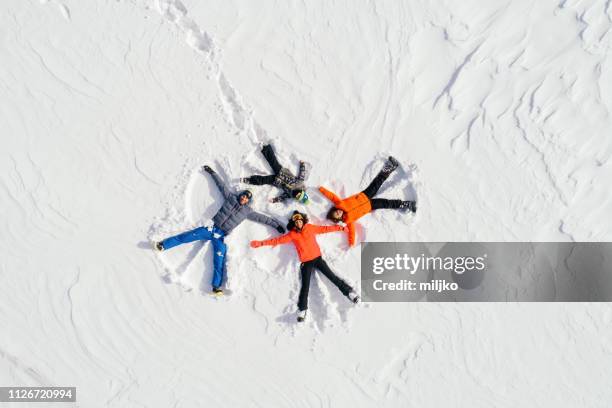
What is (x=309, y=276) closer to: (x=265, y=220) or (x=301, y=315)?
(x=301, y=315)

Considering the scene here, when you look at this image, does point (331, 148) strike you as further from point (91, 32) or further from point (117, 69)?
point (91, 32)

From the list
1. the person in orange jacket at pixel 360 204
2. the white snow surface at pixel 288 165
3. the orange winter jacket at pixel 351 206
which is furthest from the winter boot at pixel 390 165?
the orange winter jacket at pixel 351 206

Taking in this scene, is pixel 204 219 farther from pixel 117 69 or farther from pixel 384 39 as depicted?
pixel 384 39

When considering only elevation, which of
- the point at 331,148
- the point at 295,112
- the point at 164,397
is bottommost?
the point at 164,397

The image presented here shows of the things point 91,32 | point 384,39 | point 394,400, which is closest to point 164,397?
point 394,400

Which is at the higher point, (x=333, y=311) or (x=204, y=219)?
(x=204, y=219)

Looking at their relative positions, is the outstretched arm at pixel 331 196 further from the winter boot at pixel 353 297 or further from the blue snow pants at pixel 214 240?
the blue snow pants at pixel 214 240

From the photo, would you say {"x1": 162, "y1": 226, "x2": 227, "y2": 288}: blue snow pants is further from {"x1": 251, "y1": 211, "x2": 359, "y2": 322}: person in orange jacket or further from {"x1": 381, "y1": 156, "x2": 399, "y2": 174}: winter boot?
{"x1": 381, "y1": 156, "x2": 399, "y2": 174}: winter boot
